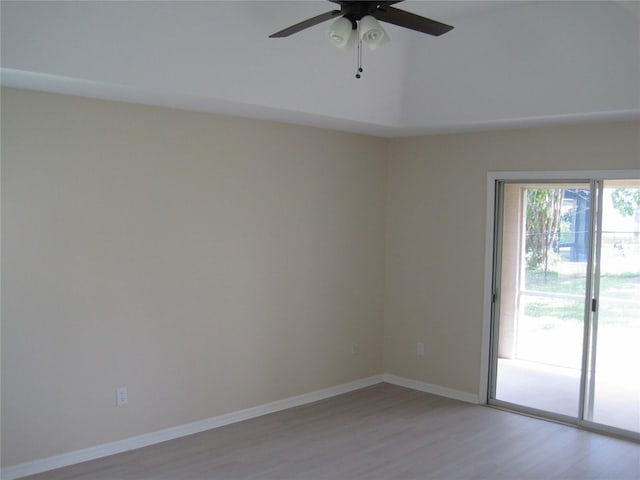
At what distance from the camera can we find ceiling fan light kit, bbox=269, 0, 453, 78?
2.82m

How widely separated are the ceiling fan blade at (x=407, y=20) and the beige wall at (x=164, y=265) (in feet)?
6.48

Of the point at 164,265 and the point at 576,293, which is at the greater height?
the point at 164,265

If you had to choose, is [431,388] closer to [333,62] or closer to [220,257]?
[220,257]

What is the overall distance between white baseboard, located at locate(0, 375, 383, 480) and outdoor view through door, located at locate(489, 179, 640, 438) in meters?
1.58

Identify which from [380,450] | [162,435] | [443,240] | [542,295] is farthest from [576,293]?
[162,435]

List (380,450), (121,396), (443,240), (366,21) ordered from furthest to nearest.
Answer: (443,240), (380,450), (121,396), (366,21)

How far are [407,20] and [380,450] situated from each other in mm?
2959

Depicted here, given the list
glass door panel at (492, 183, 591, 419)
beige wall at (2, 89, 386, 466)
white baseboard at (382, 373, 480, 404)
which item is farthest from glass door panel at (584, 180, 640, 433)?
beige wall at (2, 89, 386, 466)

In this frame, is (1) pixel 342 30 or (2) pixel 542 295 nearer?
(1) pixel 342 30

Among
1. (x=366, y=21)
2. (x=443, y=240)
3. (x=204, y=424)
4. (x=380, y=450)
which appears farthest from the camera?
(x=443, y=240)

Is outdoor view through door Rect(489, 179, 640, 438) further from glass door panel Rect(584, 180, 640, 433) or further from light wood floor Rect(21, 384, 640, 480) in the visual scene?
light wood floor Rect(21, 384, 640, 480)

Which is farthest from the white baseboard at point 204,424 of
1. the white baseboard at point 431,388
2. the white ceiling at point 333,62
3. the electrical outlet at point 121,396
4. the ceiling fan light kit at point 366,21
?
the ceiling fan light kit at point 366,21

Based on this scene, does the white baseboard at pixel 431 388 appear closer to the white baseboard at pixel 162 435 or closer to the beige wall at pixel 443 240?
the beige wall at pixel 443 240

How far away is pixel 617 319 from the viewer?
4645 mm
